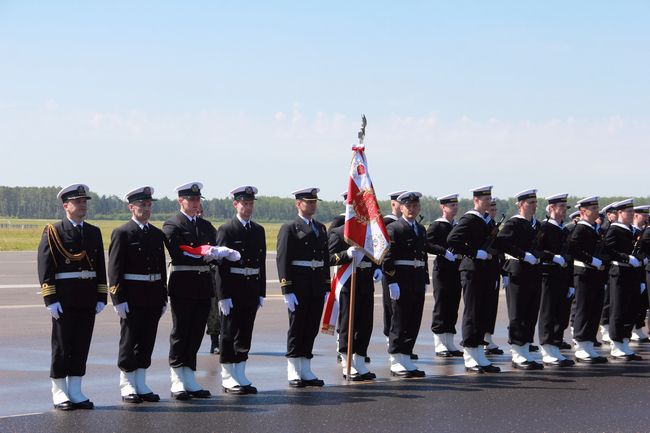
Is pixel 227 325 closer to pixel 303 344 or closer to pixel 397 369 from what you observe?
pixel 303 344

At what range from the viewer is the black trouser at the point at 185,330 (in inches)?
394

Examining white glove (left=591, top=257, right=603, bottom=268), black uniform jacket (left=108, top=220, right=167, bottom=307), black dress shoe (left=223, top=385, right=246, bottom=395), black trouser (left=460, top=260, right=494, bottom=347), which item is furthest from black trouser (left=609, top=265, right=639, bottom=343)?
black uniform jacket (left=108, top=220, right=167, bottom=307)

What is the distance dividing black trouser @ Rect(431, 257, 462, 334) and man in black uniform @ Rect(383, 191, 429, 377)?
1865mm

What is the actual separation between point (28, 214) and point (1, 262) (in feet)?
354

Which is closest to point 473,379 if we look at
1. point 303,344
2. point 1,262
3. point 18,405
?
point 303,344

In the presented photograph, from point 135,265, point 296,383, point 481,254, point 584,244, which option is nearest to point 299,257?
point 296,383

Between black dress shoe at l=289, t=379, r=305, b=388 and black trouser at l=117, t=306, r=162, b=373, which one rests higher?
black trouser at l=117, t=306, r=162, b=373

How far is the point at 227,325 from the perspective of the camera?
10.4 metres

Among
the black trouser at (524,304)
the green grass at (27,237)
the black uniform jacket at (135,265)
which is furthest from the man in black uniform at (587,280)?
the green grass at (27,237)

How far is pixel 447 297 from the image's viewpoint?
1389cm

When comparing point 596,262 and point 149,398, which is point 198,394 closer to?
point 149,398

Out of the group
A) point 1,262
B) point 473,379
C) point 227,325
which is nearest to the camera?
point 227,325

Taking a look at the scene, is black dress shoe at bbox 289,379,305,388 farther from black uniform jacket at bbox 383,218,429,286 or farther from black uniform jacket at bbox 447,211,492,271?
black uniform jacket at bbox 447,211,492,271

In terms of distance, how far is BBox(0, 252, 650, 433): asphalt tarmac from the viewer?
8578mm
